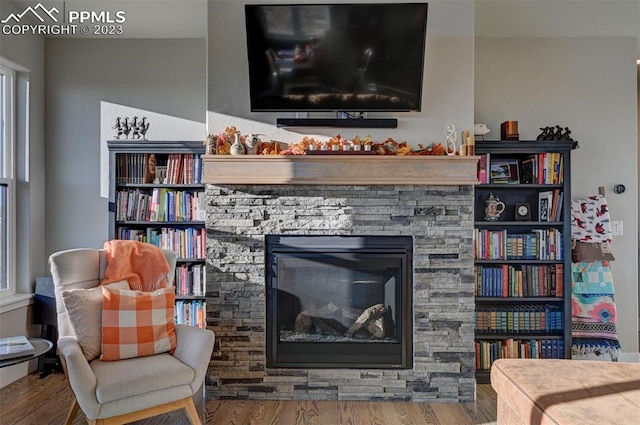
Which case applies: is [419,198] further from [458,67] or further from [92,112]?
[92,112]

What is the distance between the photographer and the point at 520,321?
371 centimetres

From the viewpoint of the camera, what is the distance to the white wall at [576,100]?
4004 millimetres

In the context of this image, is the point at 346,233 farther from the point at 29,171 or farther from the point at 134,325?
the point at 29,171

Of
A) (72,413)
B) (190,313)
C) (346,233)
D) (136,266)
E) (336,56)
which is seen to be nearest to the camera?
(72,413)

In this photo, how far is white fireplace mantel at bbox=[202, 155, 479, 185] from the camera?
3.13 metres

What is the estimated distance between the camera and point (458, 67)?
3.24m

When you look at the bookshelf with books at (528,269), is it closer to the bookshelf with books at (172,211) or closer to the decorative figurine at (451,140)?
the decorative figurine at (451,140)

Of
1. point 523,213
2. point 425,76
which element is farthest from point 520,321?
point 425,76

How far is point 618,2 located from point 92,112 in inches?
163

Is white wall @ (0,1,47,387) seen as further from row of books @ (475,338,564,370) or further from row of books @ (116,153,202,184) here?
row of books @ (475,338,564,370)

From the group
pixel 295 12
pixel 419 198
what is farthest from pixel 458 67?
pixel 295 12

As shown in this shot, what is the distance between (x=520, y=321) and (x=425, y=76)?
78.3 inches

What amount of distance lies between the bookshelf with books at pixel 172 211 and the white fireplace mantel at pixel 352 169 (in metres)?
0.85

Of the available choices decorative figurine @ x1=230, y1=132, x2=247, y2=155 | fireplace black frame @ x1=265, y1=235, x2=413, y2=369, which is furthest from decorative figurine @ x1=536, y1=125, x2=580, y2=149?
decorative figurine @ x1=230, y1=132, x2=247, y2=155
